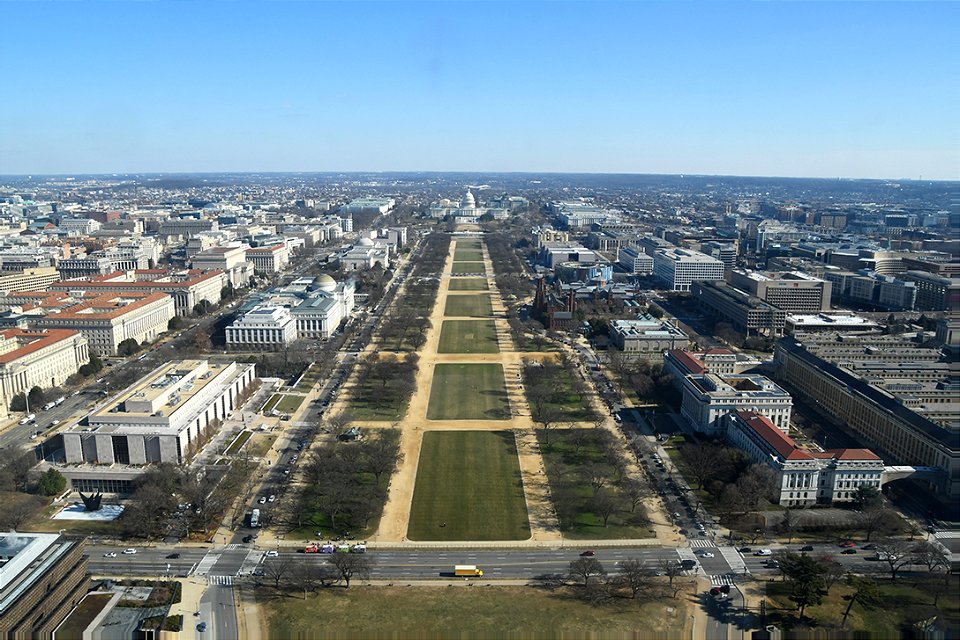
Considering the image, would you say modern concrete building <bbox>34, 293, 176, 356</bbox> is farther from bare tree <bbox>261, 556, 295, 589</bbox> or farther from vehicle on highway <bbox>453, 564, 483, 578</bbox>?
vehicle on highway <bbox>453, 564, 483, 578</bbox>

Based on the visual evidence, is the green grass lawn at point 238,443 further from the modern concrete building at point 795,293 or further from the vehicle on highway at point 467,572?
the modern concrete building at point 795,293

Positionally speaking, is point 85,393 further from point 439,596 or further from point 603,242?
point 603,242

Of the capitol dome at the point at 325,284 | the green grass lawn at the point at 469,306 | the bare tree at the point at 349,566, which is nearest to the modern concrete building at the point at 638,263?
the green grass lawn at the point at 469,306

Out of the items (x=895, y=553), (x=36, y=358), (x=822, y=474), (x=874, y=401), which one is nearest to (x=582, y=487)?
(x=822, y=474)

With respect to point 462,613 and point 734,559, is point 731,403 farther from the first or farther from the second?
point 462,613

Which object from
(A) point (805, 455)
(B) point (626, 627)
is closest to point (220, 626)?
(B) point (626, 627)

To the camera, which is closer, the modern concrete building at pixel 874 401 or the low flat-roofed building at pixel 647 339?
the modern concrete building at pixel 874 401

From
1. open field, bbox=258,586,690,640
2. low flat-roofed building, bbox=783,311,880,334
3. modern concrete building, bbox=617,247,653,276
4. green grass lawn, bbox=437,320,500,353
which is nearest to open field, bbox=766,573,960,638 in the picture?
open field, bbox=258,586,690,640
